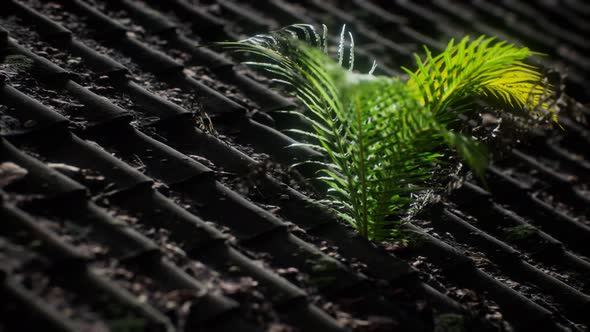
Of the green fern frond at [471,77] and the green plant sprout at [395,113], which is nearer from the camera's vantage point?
the green plant sprout at [395,113]

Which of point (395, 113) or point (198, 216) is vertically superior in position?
point (395, 113)

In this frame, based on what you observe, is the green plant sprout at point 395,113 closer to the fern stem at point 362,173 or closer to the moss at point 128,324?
the fern stem at point 362,173

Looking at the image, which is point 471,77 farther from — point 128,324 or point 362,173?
point 128,324

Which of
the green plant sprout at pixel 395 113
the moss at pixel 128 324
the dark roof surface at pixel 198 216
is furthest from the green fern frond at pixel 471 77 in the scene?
the moss at pixel 128 324

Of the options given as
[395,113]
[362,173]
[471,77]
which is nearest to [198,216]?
[362,173]

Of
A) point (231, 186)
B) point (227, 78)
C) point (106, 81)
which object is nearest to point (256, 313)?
point (231, 186)

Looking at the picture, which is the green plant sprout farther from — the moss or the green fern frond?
the moss

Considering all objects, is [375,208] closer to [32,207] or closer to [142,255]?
[142,255]

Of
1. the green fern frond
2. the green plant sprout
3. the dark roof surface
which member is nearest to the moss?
the dark roof surface
